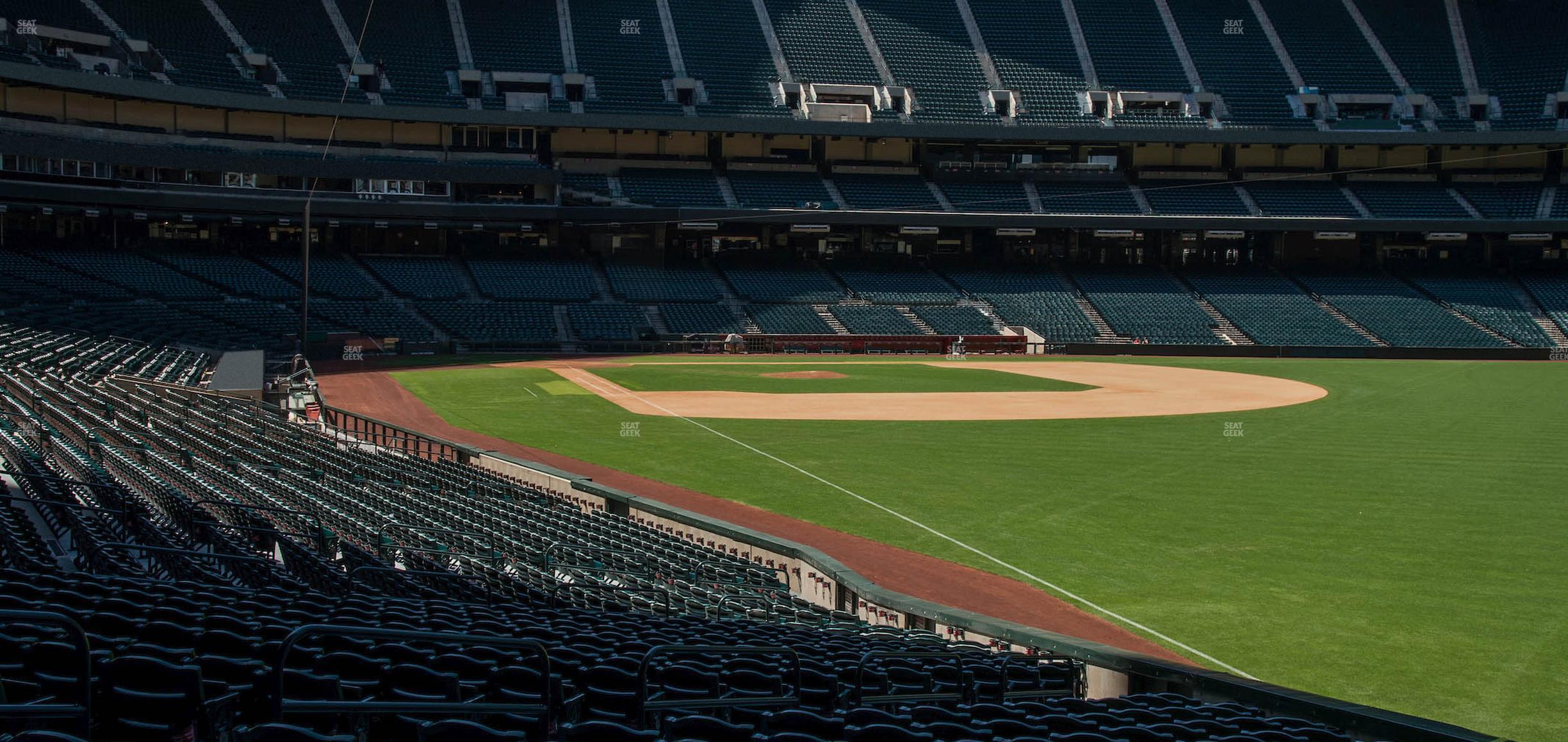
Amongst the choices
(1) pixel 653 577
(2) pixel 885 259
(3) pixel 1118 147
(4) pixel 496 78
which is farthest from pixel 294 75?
(1) pixel 653 577

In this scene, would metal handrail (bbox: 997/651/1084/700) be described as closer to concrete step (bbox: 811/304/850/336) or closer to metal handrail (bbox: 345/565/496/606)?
metal handrail (bbox: 345/565/496/606)

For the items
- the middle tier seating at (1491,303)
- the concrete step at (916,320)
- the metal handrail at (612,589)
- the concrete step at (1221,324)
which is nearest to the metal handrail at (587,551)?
the metal handrail at (612,589)

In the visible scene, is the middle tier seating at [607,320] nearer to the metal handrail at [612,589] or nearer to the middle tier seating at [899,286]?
the middle tier seating at [899,286]

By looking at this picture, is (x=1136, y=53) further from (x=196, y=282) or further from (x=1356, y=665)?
(x=1356, y=665)

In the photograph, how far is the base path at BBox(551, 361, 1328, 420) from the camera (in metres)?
36.3

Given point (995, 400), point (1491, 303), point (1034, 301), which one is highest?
point (1491, 303)

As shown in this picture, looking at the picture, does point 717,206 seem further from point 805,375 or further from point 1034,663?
point 1034,663

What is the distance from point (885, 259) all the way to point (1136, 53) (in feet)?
68.8

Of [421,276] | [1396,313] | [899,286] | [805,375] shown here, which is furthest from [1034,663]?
[1396,313]

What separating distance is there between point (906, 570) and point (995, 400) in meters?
23.0

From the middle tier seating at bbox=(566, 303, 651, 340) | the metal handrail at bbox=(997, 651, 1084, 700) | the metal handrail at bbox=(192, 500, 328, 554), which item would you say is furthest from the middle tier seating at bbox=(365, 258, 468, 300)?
the metal handrail at bbox=(997, 651, 1084, 700)

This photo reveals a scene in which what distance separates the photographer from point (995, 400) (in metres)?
40.2

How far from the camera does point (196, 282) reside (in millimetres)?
55688

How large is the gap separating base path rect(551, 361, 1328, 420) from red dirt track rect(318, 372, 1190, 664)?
9507mm
